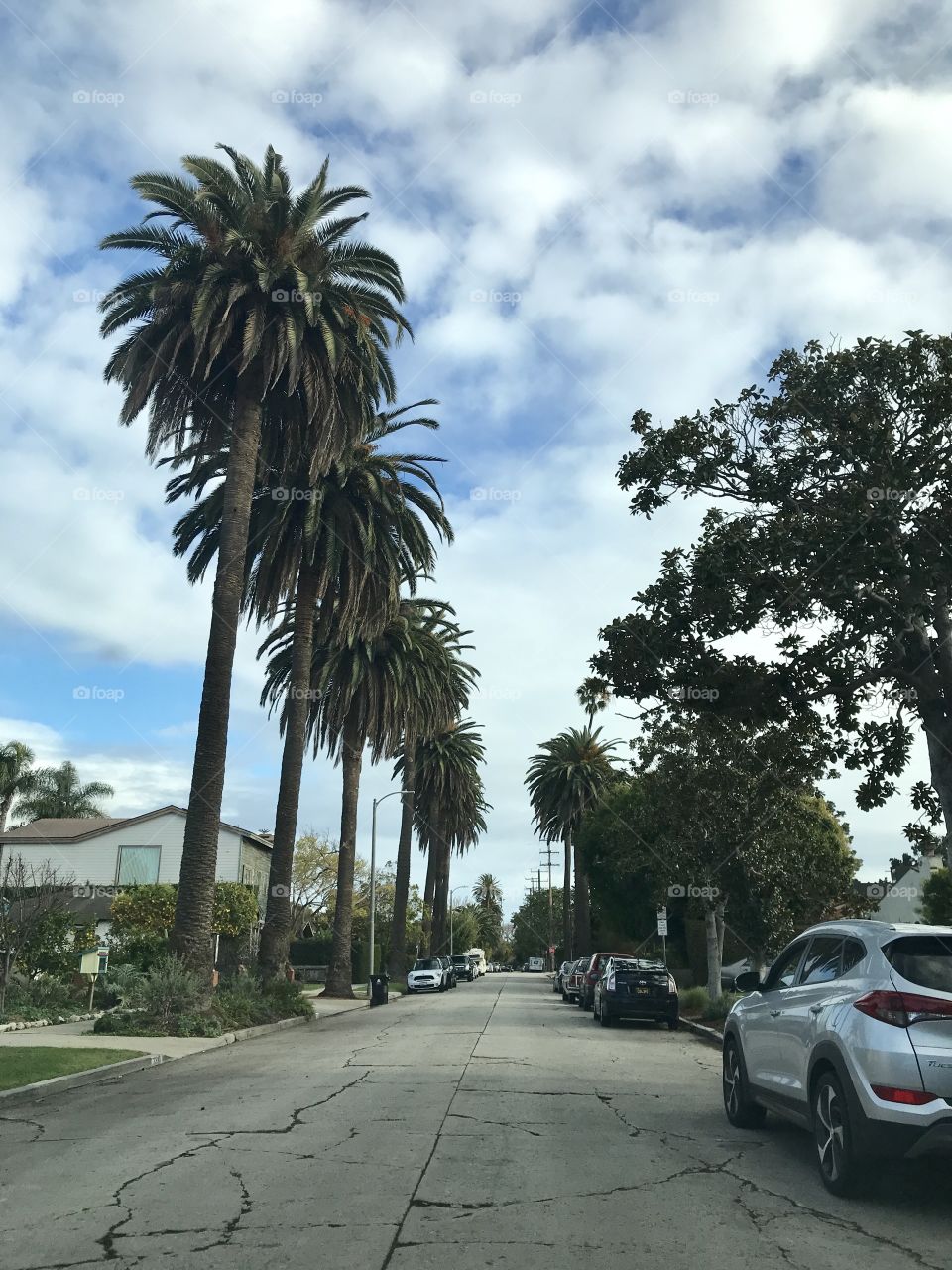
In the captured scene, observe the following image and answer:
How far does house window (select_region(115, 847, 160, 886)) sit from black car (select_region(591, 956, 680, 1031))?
34.3 m

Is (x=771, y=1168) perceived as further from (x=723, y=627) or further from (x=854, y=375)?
(x=854, y=375)

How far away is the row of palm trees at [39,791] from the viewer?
6769cm

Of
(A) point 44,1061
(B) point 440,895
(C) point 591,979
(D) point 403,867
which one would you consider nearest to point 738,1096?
(A) point 44,1061

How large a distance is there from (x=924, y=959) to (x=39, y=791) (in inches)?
2796

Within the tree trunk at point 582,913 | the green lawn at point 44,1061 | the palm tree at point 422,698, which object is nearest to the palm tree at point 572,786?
the tree trunk at point 582,913

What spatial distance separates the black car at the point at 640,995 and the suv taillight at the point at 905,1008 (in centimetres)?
1851

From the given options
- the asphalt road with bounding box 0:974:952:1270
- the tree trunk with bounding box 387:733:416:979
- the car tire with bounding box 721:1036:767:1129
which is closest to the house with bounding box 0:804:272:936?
the tree trunk with bounding box 387:733:416:979

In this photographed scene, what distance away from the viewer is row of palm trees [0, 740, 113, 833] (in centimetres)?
6769

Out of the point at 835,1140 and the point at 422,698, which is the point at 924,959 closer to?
the point at 835,1140

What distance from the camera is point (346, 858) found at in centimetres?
3894

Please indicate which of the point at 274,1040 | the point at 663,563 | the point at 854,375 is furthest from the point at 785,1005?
the point at 274,1040

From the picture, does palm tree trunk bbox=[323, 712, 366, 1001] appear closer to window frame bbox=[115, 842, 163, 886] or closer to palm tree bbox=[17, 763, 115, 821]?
window frame bbox=[115, 842, 163, 886]

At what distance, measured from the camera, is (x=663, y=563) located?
14.2m

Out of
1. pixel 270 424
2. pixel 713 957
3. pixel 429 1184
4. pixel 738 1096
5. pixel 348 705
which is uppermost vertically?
pixel 270 424
